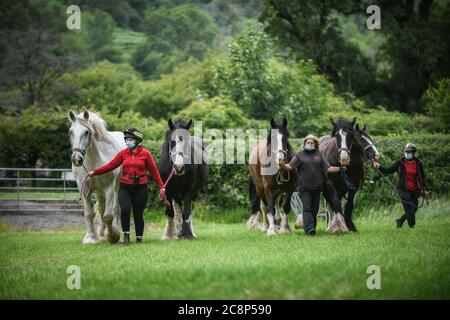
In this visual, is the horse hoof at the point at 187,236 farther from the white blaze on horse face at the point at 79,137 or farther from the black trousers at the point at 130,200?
the white blaze on horse face at the point at 79,137

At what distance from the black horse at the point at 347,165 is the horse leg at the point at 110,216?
189 inches

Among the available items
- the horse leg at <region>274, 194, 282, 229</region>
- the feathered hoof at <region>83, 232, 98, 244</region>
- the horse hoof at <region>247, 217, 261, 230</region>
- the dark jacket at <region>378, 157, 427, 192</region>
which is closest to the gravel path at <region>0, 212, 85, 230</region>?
the horse hoof at <region>247, 217, 261, 230</region>

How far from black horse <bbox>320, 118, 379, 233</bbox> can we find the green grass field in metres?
0.95

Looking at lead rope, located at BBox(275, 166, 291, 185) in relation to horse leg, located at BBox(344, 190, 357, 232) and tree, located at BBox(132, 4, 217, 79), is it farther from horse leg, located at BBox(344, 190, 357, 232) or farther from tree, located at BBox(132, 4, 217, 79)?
tree, located at BBox(132, 4, 217, 79)

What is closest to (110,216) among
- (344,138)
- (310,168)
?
(310,168)

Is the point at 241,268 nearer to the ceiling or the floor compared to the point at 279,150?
nearer to the floor

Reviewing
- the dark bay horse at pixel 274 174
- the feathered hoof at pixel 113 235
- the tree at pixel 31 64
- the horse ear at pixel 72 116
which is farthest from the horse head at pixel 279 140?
the tree at pixel 31 64

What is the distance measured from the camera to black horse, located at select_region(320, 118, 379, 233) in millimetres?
14336

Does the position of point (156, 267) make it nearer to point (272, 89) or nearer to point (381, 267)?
point (381, 267)

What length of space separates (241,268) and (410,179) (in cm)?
783

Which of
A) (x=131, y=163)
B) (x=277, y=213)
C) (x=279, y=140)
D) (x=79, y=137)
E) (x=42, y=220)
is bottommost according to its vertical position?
(x=42, y=220)

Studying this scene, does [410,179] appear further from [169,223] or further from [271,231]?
[169,223]

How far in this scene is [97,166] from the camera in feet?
44.2

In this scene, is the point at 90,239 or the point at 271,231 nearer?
the point at 90,239
